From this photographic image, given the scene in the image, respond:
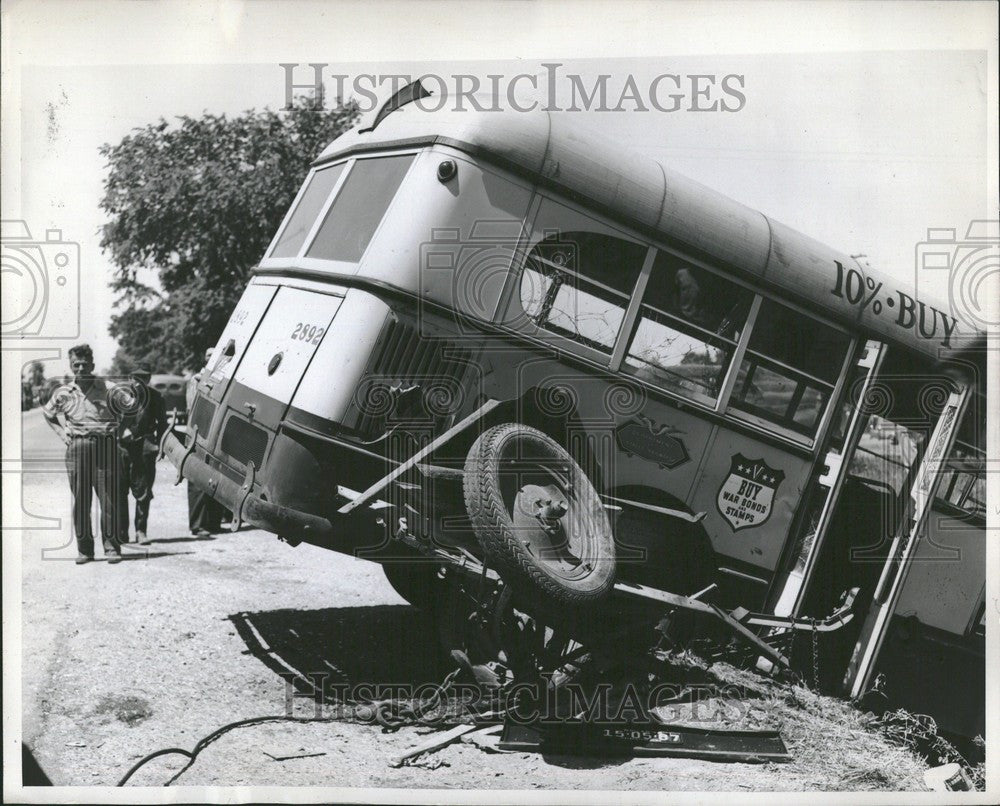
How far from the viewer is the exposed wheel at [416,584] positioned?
6121mm

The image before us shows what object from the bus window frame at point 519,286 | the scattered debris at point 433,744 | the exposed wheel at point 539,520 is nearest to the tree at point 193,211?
the bus window frame at point 519,286

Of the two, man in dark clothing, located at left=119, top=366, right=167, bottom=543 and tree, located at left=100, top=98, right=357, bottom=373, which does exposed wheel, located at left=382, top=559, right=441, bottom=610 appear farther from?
tree, located at left=100, top=98, right=357, bottom=373

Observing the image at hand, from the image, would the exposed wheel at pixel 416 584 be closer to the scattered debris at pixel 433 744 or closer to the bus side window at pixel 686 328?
the scattered debris at pixel 433 744

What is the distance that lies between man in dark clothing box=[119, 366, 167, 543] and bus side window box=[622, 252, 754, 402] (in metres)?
3.61

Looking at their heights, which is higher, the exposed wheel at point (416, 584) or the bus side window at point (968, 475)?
the bus side window at point (968, 475)

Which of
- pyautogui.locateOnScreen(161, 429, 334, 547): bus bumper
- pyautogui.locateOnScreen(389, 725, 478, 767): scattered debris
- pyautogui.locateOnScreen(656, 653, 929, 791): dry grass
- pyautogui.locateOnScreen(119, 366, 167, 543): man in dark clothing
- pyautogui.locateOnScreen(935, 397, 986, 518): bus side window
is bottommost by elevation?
pyautogui.locateOnScreen(389, 725, 478, 767): scattered debris

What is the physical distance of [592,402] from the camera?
16.2ft

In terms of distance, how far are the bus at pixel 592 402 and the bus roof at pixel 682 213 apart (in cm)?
2

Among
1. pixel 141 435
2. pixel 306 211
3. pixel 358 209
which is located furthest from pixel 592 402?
pixel 141 435

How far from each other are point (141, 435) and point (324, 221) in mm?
2787

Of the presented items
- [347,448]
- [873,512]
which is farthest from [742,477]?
[347,448]

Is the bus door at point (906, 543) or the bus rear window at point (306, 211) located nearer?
the bus rear window at point (306, 211)

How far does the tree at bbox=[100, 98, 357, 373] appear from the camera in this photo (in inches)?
247

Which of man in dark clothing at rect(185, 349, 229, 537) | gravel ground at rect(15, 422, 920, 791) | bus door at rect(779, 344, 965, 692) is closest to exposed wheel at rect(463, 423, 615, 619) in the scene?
gravel ground at rect(15, 422, 920, 791)
